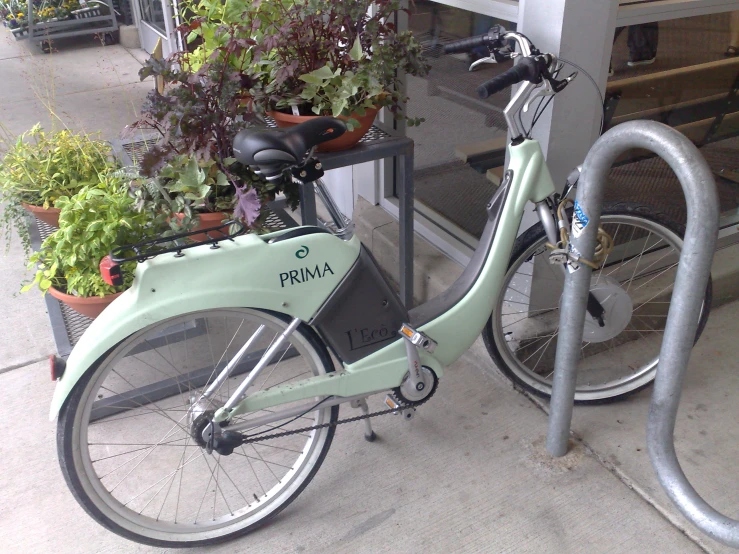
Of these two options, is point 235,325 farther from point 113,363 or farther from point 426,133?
point 426,133

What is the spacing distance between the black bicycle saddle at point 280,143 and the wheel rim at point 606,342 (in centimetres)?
88

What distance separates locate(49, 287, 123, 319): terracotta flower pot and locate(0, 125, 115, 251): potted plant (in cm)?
74

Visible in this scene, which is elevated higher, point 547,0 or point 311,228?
point 547,0

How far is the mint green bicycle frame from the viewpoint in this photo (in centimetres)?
164

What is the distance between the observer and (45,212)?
2996 mm

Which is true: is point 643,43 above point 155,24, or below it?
above

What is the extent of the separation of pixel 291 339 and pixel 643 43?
1660 mm

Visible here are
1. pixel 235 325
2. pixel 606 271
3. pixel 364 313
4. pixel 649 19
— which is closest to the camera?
pixel 364 313

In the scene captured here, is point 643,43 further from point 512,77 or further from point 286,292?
point 286,292

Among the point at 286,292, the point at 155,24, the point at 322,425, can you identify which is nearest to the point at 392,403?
the point at 322,425

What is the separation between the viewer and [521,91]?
196 cm

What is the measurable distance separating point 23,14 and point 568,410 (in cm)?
778

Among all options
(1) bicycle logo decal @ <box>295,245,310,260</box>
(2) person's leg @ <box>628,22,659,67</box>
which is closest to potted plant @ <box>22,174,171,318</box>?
(1) bicycle logo decal @ <box>295,245,310,260</box>

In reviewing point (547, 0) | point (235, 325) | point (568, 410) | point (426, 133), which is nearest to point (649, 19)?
point (547, 0)
